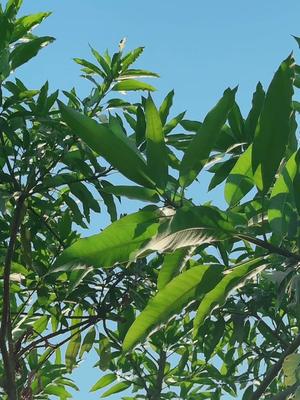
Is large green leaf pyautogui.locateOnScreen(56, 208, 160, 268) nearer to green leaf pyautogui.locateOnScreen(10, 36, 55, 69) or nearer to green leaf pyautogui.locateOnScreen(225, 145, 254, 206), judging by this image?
green leaf pyautogui.locateOnScreen(225, 145, 254, 206)

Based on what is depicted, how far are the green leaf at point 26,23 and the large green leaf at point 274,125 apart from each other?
6.74 feet

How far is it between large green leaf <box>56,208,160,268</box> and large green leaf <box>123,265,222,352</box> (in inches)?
6.5

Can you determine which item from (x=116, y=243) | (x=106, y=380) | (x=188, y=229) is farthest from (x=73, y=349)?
(x=188, y=229)

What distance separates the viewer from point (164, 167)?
180 cm

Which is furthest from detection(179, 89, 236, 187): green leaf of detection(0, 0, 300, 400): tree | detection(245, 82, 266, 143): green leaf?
detection(245, 82, 266, 143): green leaf

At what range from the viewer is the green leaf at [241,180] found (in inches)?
78.5

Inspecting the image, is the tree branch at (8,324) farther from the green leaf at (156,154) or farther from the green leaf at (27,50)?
the green leaf at (156,154)

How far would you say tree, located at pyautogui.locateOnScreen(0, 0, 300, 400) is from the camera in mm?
1800

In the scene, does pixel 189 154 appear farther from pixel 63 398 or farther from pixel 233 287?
pixel 63 398

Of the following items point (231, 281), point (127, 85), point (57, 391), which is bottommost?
point (57, 391)

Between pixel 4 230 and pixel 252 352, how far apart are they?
1346mm

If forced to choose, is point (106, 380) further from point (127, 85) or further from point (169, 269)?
point (169, 269)

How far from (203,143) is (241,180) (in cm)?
21

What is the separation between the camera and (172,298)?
6.40 ft
